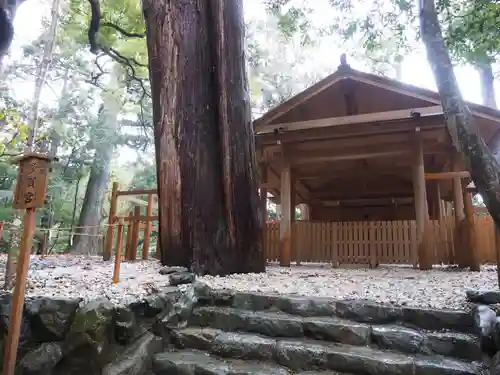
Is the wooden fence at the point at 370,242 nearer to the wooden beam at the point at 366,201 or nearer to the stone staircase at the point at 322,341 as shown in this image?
the wooden beam at the point at 366,201

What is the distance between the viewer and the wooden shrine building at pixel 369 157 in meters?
7.42

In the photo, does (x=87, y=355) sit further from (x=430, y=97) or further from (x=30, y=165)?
(x=430, y=97)

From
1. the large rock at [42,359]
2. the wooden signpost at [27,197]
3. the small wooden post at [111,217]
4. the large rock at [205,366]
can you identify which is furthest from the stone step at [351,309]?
the small wooden post at [111,217]

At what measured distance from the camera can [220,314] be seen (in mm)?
3707

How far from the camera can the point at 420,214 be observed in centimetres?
738

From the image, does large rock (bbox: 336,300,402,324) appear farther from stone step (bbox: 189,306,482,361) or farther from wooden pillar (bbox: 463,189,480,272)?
wooden pillar (bbox: 463,189,480,272)

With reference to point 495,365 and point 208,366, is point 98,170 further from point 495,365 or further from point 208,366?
point 495,365

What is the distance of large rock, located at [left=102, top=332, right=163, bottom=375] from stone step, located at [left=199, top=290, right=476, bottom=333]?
896mm

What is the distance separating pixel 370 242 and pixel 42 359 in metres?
7.09

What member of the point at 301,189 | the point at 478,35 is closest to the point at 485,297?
the point at 478,35

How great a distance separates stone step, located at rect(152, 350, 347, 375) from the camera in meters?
2.86

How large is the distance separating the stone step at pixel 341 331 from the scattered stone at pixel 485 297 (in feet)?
1.71

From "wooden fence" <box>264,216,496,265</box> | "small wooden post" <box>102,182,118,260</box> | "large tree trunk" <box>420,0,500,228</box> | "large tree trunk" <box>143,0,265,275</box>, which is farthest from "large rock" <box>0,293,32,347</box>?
"wooden fence" <box>264,216,496,265</box>

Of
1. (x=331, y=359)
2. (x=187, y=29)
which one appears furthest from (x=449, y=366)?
(x=187, y=29)
